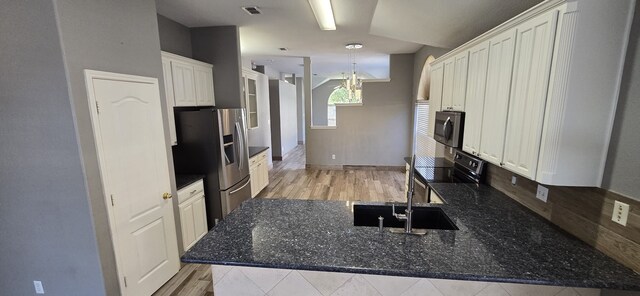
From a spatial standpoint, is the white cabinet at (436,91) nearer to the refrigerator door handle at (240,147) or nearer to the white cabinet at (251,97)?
the refrigerator door handle at (240,147)

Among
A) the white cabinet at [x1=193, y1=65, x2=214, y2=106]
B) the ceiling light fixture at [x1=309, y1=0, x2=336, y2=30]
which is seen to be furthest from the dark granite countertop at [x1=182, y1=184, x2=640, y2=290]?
the white cabinet at [x1=193, y1=65, x2=214, y2=106]

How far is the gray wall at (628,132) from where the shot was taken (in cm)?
120

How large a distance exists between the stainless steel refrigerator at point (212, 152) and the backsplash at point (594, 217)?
2992 mm

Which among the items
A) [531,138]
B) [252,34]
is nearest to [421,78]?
[252,34]

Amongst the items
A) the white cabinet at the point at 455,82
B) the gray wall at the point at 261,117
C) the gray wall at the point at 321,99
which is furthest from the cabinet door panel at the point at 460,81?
the gray wall at the point at 321,99

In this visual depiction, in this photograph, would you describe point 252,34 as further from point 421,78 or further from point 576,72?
point 576,72

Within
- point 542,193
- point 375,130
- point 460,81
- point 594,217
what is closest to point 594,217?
point 594,217

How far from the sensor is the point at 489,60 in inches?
76.8

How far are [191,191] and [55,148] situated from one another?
1291 millimetres

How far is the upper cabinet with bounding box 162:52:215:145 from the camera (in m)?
2.94

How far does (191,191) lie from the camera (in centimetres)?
291

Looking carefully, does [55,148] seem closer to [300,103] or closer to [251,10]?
[251,10]

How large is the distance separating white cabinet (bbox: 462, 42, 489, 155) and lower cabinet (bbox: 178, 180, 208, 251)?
2798 millimetres

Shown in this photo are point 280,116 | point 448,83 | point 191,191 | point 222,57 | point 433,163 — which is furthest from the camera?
point 280,116
